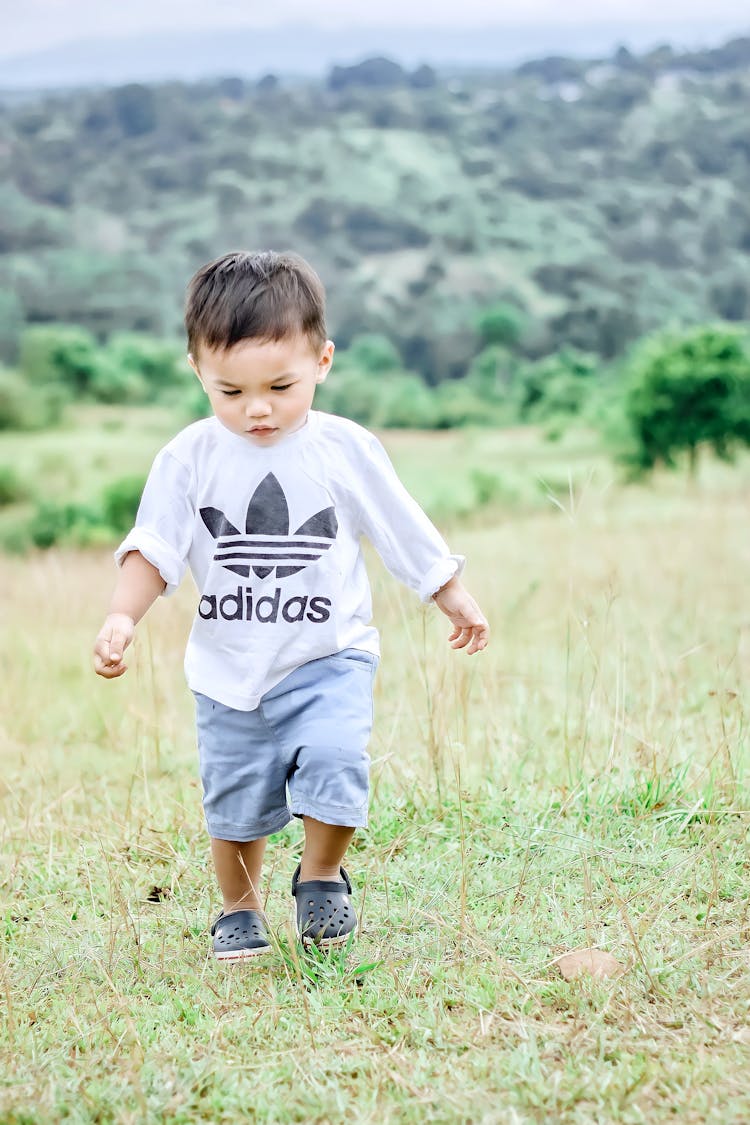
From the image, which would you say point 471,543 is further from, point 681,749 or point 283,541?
point 283,541

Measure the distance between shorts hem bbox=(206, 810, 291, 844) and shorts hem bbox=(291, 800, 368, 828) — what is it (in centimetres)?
14

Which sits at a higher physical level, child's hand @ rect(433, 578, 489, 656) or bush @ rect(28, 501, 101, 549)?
child's hand @ rect(433, 578, 489, 656)

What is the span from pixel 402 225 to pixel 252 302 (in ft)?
97.1

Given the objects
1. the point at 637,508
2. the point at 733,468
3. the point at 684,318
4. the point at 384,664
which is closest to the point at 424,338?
the point at 684,318

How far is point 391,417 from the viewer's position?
2262cm

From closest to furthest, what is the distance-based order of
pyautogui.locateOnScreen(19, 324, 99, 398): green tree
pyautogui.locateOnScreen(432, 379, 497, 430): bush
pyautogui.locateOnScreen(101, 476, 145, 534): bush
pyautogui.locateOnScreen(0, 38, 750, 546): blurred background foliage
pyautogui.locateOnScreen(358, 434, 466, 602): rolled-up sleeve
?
pyautogui.locateOnScreen(358, 434, 466, 602): rolled-up sleeve
pyautogui.locateOnScreen(101, 476, 145, 534): bush
pyautogui.locateOnScreen(19, 324, 99, 398): green tree
pyautogui.locateOnScreen(432, 379, 497, 430): bush
pyautogui.locateOnScreen(0, 38, 750, 546): blurred background foliage

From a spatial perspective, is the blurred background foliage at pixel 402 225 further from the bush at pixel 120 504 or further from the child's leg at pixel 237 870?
the child's leg at pixel 237 870

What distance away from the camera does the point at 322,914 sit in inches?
85.9

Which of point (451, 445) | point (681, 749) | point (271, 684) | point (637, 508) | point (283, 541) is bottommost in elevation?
point (451, 445)

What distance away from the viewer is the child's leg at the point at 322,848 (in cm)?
218

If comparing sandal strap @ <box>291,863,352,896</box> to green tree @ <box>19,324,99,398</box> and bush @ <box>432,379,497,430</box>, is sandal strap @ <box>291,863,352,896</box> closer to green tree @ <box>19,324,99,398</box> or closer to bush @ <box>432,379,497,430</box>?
bush @ <box>432,379,497,430</box>

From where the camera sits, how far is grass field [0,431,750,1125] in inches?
67.8

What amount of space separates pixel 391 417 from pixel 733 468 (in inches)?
329

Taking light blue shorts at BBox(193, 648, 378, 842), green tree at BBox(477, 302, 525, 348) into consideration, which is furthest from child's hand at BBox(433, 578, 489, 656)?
green tree at BBox(477, 302, 525, 348)
